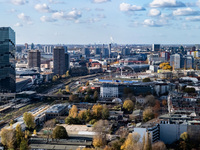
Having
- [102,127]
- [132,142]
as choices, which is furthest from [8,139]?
[132,142]

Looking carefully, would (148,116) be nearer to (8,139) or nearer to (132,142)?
(132,142)

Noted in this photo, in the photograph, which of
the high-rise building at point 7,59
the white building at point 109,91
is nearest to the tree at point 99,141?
the white building at point 109,91

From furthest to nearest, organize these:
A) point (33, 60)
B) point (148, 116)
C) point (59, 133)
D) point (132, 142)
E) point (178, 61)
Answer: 1. point (178, 61)
2. point (33, 60)
3. point (148, 116)
4. point (59, 133)
5. point (132, 142)

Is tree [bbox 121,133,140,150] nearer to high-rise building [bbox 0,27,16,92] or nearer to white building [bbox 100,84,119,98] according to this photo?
white building [bbox 100,84,119,98]

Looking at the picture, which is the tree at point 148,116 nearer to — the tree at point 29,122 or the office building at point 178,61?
the tree at point 29,122

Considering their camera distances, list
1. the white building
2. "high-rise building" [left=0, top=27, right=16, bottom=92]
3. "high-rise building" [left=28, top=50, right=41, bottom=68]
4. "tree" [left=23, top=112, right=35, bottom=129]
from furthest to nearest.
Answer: "high-rise building" [left=28, top=50, right=41, bottom=68] < "high-rise building" [left=0, top=27, right=16, bottom=92] < the white building < "tree" [left=23, top=112, right=35, bottom=129]

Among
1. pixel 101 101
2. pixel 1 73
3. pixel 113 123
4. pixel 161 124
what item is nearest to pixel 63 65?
pixel 1 73

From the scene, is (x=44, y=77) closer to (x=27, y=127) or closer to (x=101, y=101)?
(x=101, y=101)

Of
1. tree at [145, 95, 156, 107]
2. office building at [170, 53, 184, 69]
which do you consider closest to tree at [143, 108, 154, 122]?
tree at [145, 95, 156, 107]
